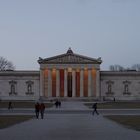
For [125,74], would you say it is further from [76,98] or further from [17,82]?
[17,82]

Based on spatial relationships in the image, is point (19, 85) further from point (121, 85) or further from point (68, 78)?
point (121, 85)

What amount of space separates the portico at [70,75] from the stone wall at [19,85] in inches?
165

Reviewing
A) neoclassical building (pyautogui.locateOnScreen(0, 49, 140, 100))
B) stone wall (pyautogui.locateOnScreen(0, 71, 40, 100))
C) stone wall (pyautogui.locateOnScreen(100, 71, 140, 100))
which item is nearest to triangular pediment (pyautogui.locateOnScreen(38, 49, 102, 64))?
neoclassical building (pyautogui.locateOnScreen(0, 49, 140, 100))

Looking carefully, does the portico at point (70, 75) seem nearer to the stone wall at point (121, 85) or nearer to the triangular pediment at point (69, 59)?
the triangular pediment at point (69, 59)

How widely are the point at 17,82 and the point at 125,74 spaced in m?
28.9

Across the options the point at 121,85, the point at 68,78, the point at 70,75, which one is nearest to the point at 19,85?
the point at 68,78

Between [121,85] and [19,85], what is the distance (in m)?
27.3

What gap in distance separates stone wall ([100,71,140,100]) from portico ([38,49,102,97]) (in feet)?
14.6

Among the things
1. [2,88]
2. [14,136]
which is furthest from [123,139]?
[2,88]

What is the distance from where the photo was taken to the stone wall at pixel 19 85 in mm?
141125

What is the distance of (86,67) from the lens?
13712cm

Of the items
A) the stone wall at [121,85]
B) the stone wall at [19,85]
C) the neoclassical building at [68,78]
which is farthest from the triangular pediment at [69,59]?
the stone wall at [121,85]

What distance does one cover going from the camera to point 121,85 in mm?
142375

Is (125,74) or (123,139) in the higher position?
(125,74)
